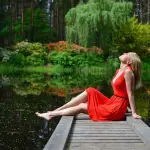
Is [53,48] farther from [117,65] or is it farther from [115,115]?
[115,115]

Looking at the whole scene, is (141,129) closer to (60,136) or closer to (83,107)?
(60,136)

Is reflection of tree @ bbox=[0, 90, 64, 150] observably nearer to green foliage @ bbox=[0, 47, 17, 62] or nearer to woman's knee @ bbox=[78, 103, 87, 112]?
woman's knee @ bbox=[78, 103, 87, 112]

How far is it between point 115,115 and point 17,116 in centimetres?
274

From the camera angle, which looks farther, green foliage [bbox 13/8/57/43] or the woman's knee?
green foliage [bbox 13/8/57/43]

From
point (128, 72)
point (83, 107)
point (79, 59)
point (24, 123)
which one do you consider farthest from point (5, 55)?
point (128, 72)

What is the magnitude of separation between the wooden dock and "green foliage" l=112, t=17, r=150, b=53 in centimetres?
2647

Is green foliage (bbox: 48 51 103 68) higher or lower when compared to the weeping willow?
lower

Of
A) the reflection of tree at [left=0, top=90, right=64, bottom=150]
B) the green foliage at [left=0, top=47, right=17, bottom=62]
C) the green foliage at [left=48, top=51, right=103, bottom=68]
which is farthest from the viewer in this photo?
the green foliage at [left=48, top=51, right=103, bottom=68]

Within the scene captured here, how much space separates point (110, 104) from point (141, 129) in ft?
4.07

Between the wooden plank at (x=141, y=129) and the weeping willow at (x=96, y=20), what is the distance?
75.4 feet

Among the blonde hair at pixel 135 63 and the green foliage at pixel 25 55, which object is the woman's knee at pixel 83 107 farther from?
the green foliage at pixel 25 55

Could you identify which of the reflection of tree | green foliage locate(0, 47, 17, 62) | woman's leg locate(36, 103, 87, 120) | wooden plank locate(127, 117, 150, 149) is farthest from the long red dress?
green foliage locate(0, 47, 17, 62)

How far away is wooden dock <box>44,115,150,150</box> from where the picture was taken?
431cm

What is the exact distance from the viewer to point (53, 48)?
33844 mm
